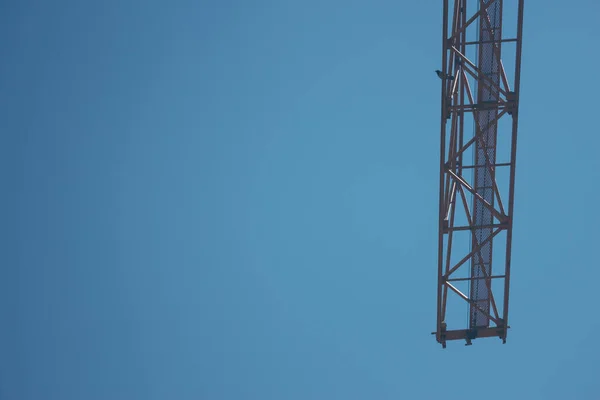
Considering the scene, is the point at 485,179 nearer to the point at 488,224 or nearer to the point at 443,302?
the point at 488,224

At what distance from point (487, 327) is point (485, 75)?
6.40 m

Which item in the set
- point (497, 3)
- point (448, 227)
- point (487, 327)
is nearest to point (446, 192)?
point (448, 227)

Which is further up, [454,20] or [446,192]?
[454,20]

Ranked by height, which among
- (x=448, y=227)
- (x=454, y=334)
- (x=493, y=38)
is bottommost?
(x=454, y=334)

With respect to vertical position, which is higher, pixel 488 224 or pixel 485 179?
pixel 485 179

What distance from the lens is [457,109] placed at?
17828mm

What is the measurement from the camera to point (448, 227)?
1833cm

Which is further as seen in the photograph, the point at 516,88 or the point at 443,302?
the point at 443,302

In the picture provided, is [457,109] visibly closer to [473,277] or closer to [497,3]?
[497,3]

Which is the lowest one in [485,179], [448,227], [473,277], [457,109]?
[473,277]

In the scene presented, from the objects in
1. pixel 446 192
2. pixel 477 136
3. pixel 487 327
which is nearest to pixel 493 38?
pixel 477 136

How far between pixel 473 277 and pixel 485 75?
16.9 feet

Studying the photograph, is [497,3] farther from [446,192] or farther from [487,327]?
[487,327]

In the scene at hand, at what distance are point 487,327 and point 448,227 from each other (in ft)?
9.40
